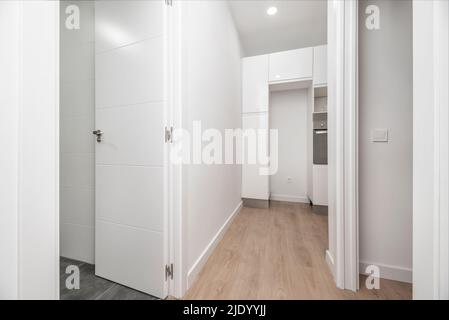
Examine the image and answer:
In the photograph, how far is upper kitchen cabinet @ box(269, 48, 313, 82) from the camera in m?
2.78

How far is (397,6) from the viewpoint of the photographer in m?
1.35

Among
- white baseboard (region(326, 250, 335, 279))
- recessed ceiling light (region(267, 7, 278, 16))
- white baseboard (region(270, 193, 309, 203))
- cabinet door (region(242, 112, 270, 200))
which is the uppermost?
recessed ceiling light (region(267, 7, 278, 16))

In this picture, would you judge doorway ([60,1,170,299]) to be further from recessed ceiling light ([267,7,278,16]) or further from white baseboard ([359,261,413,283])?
recessed ceiling light ([267,7,278,16])

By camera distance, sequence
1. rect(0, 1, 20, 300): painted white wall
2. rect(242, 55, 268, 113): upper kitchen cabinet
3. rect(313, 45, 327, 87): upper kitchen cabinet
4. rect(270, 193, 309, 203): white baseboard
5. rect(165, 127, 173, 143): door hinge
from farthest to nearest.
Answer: rect(270, 193, 309, 203): white baseboard < rect(242, 55, 268, 113): upper kitchen cabinet < rect(313, 45, 327, 87): upper kitchen cabinet < rect(165, 127, 173, 143): door hinge < rect(0, 1, 20, 300): painted white wall

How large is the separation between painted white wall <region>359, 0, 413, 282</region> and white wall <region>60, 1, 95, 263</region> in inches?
84.8

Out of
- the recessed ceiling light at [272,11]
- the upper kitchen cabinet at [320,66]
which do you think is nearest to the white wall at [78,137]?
the recessed ceiling light at [272,11]

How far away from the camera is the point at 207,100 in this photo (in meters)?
1.62

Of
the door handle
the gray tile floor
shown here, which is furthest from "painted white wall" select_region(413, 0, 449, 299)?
the door handle

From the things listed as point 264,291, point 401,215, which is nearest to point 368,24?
point 401,215

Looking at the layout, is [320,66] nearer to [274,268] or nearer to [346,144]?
[346,144]

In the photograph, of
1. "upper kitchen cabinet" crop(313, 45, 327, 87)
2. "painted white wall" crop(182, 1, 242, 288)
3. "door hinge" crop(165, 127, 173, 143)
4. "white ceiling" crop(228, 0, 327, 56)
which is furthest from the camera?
"upper kitchen cabinet" crop(313, 45, 327, 87)

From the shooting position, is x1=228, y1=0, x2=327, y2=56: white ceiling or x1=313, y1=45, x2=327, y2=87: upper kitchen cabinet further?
x1=313, y1=45, x2=327, y2=87: upper kitchen cabinet

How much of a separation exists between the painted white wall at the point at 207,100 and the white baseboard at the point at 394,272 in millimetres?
1317
